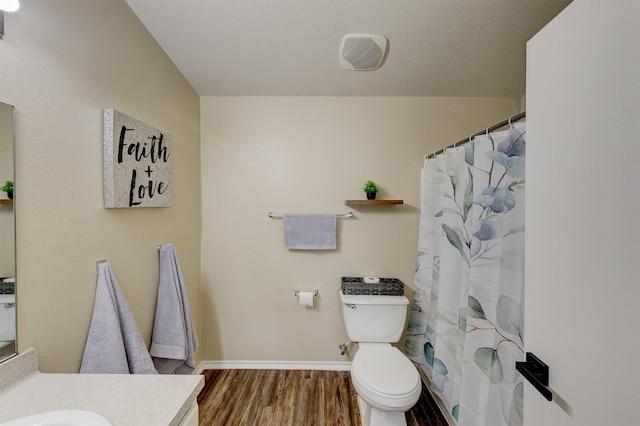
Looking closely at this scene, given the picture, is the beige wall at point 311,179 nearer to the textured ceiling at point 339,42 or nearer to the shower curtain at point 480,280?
the textured ceiling at point 339,42

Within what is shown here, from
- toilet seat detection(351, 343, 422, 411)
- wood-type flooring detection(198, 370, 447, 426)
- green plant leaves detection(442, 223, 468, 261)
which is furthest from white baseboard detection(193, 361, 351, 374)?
green plant leaves detection(442, 223, 468, 261)

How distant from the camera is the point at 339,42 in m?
1.58

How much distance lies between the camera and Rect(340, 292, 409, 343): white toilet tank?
1.95 metres

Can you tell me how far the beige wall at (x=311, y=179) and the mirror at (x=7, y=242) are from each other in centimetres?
139

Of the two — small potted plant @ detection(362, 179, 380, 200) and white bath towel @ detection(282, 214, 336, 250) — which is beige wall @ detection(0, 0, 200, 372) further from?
small potted plant @ detection(362, 179, 380, 200)

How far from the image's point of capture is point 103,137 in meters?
1.19

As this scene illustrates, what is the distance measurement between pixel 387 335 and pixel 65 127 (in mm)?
2086

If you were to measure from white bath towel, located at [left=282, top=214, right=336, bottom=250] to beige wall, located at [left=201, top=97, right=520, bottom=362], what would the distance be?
10 cm

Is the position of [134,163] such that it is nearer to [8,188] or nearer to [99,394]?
[8,188]

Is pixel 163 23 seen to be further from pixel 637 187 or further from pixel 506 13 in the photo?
pixel 637 187

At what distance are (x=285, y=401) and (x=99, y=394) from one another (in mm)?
1387

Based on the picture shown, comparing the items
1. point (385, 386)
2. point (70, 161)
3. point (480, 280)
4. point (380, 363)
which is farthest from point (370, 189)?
point (70, 161)

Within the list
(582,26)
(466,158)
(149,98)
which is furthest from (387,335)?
(149,98)

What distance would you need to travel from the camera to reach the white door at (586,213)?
556mm
